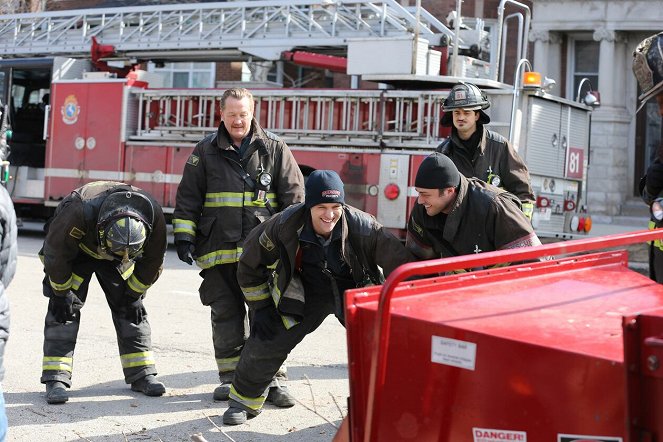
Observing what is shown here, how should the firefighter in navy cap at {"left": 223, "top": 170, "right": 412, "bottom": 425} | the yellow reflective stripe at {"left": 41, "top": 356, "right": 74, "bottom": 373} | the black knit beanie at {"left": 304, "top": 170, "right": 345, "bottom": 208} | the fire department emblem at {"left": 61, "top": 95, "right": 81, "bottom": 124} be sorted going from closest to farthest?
the black knit beanie at {"left": 304, "top": 170, "right": 345, "bottom": 208} → the firefighter in navy cap at {"left": 223, "top": 170, "right": 412, "bottom": 425} → the yellow reflective stripe at {"left": 41, "top": 356, "right": 74, "bottom": 373} → the fire department emblem at {"left": 61, "top": 95, "right": 81, "bottom": 124}

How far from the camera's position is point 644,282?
10.7 feet

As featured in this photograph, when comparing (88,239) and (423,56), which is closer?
(88,239)

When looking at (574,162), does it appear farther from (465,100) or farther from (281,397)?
(281,397)

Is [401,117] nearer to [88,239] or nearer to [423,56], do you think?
[423,56]

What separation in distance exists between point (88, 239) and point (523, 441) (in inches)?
134

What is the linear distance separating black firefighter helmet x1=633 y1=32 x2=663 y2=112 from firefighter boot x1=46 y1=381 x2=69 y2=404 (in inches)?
126

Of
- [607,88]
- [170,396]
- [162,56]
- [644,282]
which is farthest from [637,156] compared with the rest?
[644,282]

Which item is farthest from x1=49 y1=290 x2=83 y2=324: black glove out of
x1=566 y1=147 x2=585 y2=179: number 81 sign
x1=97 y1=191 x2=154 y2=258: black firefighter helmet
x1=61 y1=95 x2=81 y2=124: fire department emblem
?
x1=61 y1=95 x2=81 y2=124: fire department emblem

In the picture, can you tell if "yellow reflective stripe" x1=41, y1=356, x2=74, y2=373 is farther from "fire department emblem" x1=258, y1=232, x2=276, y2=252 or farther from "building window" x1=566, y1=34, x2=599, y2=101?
"building window" x1=566, y1=34, x2=599, y2=101

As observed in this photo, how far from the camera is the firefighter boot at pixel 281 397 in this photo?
212 inches

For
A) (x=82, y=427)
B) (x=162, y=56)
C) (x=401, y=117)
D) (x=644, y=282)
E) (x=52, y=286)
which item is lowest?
(x=82, y=427)

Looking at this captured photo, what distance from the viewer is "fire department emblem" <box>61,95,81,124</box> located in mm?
14477

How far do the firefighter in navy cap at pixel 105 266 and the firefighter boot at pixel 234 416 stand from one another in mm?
725

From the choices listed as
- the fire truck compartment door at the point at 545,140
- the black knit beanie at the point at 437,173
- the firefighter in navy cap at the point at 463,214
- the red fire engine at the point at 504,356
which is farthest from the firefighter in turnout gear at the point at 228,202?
the fire truck compartment door at the point at 545,140
